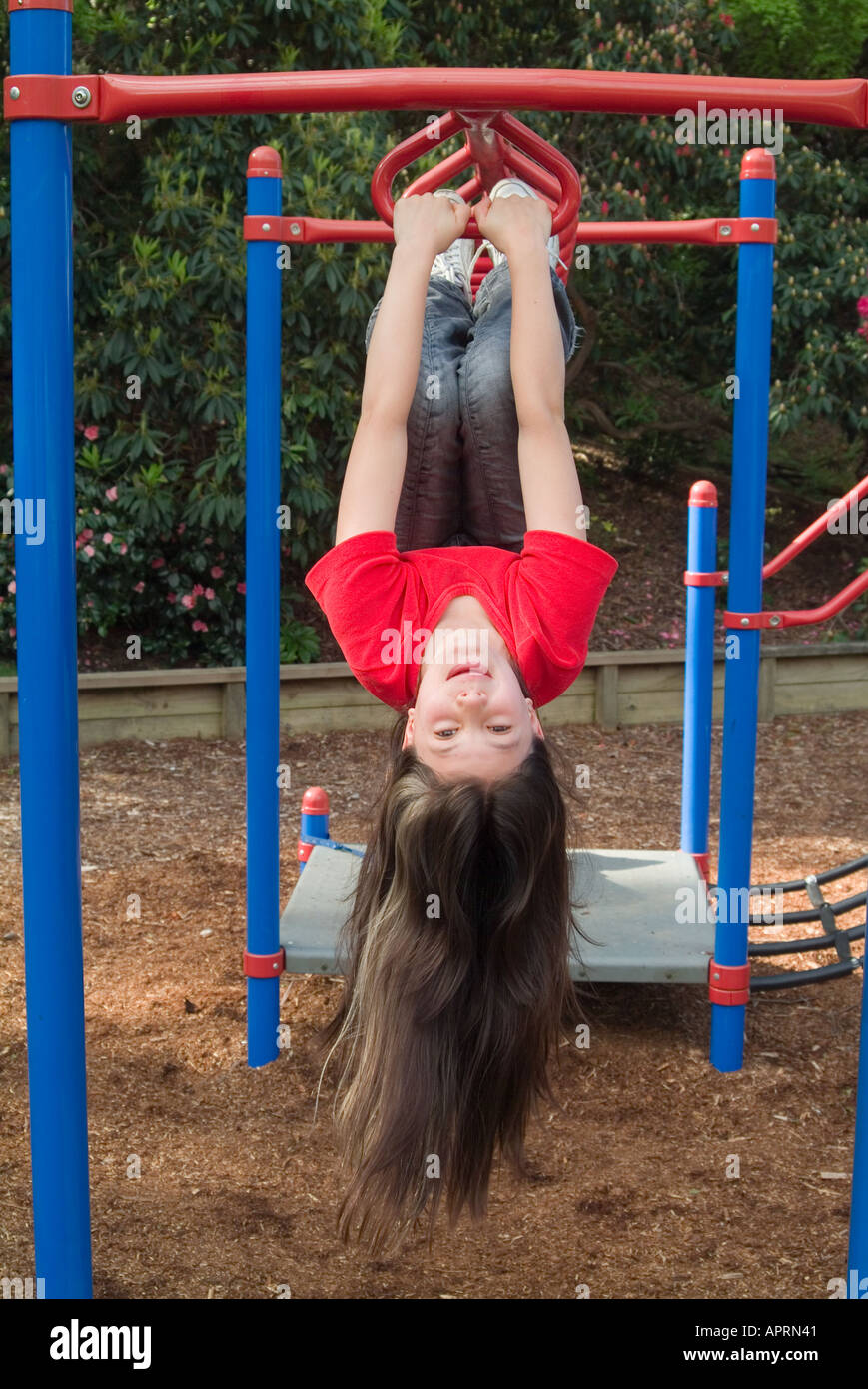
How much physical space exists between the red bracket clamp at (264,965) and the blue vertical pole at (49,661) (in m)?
1.54

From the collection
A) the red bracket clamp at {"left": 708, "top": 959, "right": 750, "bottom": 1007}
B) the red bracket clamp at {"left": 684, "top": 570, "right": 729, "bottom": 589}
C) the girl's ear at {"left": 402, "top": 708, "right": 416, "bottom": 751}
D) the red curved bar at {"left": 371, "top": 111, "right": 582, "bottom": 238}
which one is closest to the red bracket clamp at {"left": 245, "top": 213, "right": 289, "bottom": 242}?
the red curved bar at {"left": 371, "top": 111, "right": 582, "bottom": 238}

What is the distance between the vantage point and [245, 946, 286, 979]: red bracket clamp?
347cm

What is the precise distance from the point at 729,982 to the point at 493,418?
5.45ft

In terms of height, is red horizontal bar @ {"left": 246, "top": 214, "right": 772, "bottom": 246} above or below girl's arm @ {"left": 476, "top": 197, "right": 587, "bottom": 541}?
above

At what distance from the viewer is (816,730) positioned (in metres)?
6.80

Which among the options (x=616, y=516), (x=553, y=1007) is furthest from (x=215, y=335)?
(x=553, y=1007)

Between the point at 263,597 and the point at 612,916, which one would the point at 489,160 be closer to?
the point at 263,597

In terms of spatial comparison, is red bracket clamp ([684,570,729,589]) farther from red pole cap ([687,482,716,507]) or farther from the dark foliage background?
the dark foliage background

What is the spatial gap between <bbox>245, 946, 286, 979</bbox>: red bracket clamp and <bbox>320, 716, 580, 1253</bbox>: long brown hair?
1183 millimetres

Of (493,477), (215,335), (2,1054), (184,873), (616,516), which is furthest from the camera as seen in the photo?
(616,516)

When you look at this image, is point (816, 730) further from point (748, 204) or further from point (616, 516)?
point (748, 204)

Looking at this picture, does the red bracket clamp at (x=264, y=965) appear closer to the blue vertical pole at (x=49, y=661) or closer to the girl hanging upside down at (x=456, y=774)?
the girl hanging upside down at (x=456, y=774)

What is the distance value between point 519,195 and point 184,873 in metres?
3.22

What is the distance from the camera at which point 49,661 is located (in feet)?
6.02
